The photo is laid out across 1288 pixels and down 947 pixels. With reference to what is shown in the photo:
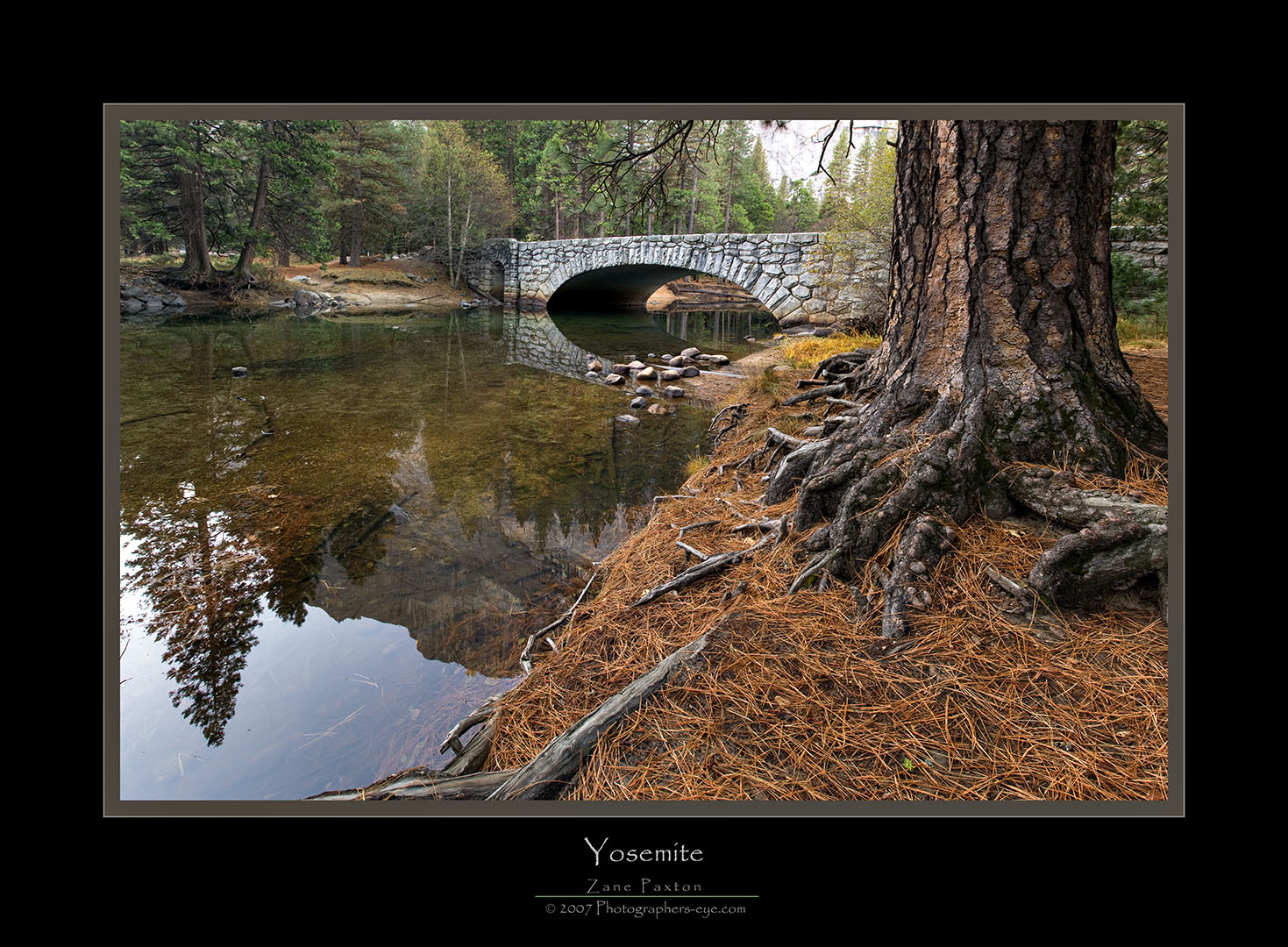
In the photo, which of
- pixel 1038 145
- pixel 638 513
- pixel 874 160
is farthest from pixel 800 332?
pixel 1038 145

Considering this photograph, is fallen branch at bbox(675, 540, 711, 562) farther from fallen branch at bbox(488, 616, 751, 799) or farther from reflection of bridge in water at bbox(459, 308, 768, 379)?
reflection of bridge in water at bbox(459, 308, 768, 379)

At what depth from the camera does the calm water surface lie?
6.50ft

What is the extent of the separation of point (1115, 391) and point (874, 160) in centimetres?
781

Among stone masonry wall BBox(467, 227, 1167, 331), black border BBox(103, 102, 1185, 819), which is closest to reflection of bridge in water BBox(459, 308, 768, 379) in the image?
stone masonry wall BBox(467, 227, 1167, 331)

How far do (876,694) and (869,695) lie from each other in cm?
2

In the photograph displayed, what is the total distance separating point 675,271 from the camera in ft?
66.3

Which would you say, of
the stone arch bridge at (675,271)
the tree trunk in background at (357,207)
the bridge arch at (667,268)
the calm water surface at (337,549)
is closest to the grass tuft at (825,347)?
the stone arch bridge at (675,271)

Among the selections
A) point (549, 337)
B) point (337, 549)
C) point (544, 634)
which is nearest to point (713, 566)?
point (544, 634)

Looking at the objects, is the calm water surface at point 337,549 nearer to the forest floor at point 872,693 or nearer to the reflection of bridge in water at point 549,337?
the forest floor at point 872,693

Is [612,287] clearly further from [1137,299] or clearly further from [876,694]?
[876,694]

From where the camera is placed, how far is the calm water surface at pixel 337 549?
6.50 ft

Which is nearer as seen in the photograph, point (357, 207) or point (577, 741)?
point (577, 741)

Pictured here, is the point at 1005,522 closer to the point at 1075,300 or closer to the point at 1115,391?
the point at 1115,391

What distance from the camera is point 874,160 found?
28.1 ft
